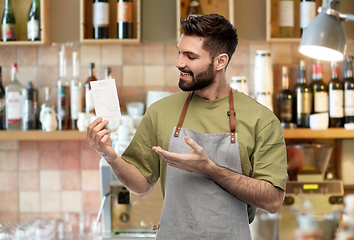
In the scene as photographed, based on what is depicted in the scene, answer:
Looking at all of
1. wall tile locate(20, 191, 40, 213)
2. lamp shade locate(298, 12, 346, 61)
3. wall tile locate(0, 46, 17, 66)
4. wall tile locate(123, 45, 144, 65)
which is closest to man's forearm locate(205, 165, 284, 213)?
lamp shade locate(298, 12, 346, 61)

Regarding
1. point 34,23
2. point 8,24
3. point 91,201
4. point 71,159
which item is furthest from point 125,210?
point 8,24

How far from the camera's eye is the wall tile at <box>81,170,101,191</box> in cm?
239

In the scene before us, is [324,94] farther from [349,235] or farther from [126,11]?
[349,235]

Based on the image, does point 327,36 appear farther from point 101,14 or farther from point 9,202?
point 9,202

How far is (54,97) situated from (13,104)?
291 millimetres

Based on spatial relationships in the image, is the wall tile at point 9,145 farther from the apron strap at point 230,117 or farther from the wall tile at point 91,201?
the apron strap at point 230,117

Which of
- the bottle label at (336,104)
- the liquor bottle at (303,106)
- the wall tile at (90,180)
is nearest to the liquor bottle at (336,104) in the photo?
the bottle label at (336,104)

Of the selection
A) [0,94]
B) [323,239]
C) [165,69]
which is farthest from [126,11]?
[323,239]

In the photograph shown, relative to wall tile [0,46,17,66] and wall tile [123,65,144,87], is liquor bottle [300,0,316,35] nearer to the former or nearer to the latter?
wall tile [123,65,144,87]

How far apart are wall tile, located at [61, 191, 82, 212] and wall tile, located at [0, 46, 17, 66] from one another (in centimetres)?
90

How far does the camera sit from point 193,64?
1.09 metres

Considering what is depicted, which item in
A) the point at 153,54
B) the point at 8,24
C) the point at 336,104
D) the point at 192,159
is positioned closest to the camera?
the point at 192,159

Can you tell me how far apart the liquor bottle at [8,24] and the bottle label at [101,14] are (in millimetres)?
497

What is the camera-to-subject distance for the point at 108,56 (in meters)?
2.39
